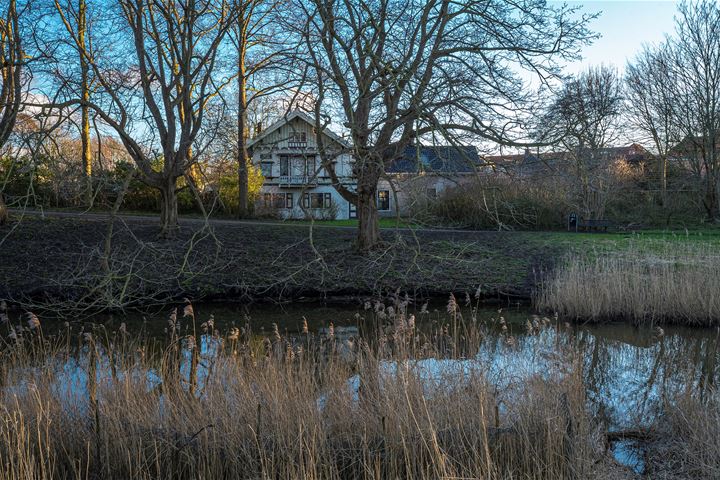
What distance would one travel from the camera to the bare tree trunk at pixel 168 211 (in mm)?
15586

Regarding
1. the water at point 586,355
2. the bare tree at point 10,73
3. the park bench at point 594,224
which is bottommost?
the water at point 586,355

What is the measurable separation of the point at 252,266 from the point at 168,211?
3393 mm

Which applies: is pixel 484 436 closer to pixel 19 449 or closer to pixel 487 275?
pixel 19 449

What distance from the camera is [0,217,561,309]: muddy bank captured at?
40.0 ft

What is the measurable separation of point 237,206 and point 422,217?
19.6 m

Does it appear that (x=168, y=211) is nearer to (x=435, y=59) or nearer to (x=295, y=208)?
(x=435, y=59)

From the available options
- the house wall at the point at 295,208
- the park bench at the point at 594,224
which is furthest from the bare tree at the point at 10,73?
the park bench at the point at 594,224

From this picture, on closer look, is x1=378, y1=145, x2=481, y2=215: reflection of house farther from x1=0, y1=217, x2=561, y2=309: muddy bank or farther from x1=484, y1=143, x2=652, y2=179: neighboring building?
x1=0, y1=217, x2=561, y2=309: muddy bank

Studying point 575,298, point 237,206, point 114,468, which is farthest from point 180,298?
point 237,206

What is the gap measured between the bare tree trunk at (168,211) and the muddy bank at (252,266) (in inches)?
14.0

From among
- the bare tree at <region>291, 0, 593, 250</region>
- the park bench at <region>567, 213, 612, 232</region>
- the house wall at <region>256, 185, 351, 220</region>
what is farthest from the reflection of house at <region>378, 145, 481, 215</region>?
the park bench at <region>567, 213, 612, 232</region>

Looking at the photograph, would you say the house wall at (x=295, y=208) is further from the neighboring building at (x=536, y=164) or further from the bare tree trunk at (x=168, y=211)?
the neighboring building at (x=536, y=164)

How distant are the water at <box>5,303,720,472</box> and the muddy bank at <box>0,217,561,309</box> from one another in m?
0.68

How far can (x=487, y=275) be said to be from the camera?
13.9 m
